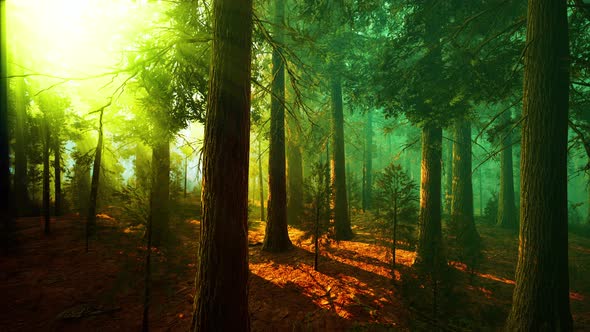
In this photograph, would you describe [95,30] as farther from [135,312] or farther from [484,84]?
[484,84]

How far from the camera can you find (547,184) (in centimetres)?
411

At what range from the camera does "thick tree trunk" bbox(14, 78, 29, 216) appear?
12.9 metres

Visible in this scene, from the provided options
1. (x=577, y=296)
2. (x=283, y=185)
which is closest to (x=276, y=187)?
(x=283, y=185)

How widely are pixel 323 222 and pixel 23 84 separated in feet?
60.7

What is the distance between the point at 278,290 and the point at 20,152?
17.4 m

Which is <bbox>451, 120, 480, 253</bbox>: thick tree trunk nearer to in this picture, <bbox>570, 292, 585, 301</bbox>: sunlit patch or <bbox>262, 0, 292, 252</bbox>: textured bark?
<bbox>570, 292, 585, 301</bbox>: sunlit patch

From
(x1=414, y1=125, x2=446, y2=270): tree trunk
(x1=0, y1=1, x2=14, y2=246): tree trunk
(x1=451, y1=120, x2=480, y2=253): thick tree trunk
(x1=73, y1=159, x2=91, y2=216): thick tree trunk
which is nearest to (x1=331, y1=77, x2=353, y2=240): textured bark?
(x1=414, y1=125, x2=446, y2=270): tree trunk

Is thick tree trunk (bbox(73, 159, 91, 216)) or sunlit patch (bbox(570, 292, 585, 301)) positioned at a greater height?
thick tree trunk (bbox(73, 159, 91, 216))

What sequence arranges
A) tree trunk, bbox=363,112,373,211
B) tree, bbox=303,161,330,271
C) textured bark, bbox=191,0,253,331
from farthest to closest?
tree trunk, bbox=363,112,373,211
tree, bbox=303,161,330,271
textured bark, bbox=191,0,253,331

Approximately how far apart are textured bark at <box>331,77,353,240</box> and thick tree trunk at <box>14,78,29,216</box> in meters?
17.3

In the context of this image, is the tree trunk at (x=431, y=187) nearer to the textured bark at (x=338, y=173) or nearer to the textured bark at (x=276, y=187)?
the textured bark at (x=338, y=173)

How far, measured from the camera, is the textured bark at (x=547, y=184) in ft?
13.4

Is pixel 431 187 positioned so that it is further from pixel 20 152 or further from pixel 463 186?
pixel 20 152

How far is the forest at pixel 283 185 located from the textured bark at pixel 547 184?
0.08 feet
